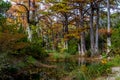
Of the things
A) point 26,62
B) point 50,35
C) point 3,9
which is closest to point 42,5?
point 50,35

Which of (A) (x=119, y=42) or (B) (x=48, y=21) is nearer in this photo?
(A) (x=119, y=42)

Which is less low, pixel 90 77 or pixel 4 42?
pixel 4 42

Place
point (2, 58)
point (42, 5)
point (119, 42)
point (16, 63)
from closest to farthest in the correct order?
1. point (2, 58)
2. point (16, 63)
3. point (119, 42)
4. point (42, 5)

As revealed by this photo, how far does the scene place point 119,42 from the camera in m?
19.8

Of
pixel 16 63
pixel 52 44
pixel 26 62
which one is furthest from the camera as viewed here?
pixel 52 44

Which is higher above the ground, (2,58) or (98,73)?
(2,58)

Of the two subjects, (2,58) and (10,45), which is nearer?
(2,58)

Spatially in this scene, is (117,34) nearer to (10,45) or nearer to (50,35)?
(10,45)

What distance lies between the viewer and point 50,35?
2255 inches

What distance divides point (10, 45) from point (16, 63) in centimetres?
76

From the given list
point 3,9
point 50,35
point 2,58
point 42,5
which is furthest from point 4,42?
point 50,35

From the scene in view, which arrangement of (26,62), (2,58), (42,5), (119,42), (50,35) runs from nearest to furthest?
1. (2,58)
2. (26,62)
3. (119,42)
4. (42,5)
5. (50,35)

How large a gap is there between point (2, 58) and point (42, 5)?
31.6 metres

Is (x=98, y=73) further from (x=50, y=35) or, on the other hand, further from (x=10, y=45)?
(x=50, y=35)
